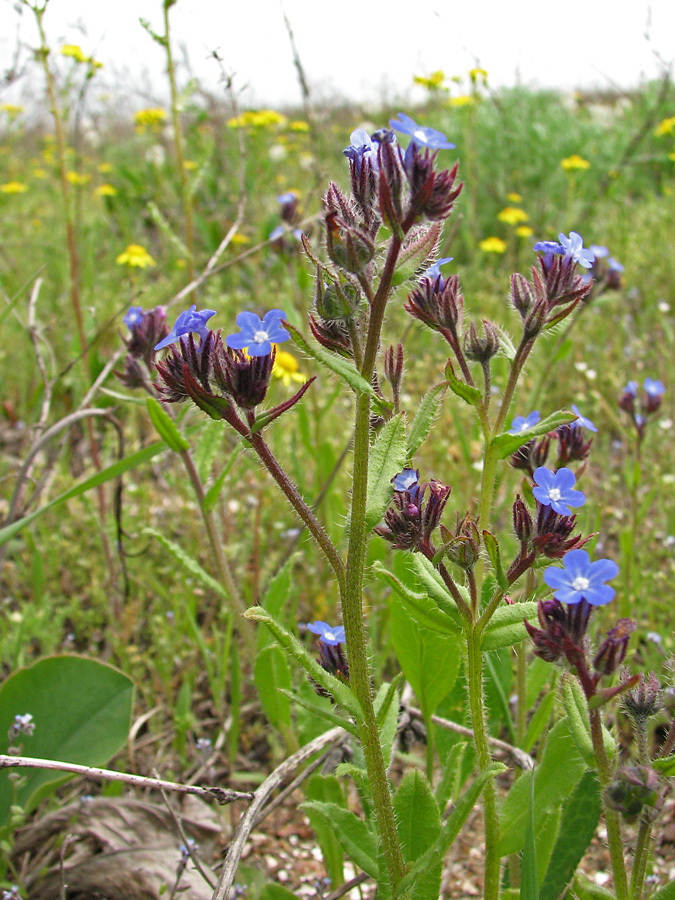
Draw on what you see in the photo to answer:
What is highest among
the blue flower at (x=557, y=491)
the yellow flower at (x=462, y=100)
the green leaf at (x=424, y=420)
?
the yellow flower at (x=462, y=100)

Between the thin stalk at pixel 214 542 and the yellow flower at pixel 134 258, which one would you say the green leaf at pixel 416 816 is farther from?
the yellow flower at pixel 134 258

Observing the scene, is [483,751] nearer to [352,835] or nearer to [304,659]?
→ [352,835]

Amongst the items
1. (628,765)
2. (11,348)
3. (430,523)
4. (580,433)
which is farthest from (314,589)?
(11,348)

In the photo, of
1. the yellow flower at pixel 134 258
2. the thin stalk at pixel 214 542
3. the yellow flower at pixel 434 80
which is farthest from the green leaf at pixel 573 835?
the yellow flower at pixel 434 80

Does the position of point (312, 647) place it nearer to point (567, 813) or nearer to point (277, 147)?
point (567, 813)

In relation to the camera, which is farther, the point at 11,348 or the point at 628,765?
the point at 11,348

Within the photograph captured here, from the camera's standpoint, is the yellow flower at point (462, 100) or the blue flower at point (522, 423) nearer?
the blue flower at point (522, 423)

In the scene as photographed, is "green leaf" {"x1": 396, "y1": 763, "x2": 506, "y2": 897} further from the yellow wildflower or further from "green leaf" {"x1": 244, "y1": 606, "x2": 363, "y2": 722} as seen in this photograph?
the yellow wildflower
